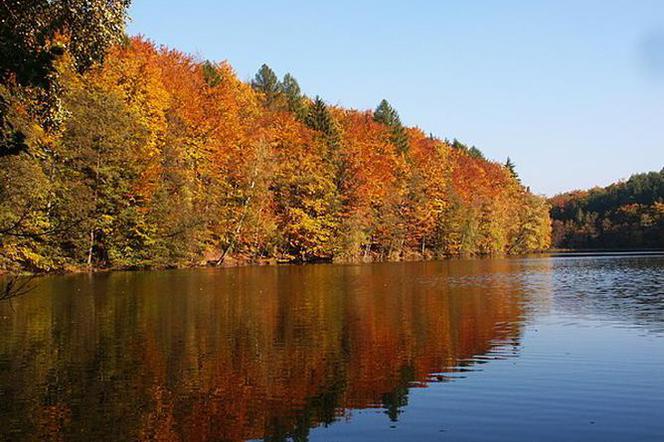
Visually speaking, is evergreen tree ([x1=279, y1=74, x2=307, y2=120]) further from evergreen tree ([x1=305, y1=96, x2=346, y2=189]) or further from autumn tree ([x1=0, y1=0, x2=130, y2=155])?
autumn tree ([x1=0, y1=0, x2=130, y2=155])

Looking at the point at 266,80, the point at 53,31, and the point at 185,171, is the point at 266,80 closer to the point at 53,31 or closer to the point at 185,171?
the point at 185,171

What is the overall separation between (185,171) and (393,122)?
7186 centimetres

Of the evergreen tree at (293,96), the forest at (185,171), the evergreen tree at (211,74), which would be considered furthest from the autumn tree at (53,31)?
the evergreen tree at (293,96)

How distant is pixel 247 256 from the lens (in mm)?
76500

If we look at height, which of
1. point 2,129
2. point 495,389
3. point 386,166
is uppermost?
point 386,166

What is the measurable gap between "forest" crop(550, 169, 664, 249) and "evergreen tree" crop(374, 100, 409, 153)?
8255 cm

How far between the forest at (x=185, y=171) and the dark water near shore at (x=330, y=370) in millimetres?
3766

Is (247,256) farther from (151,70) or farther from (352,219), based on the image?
(151,70)

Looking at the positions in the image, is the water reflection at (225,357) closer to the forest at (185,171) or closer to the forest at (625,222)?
the forest at (185,171)

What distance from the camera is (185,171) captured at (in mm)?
62219

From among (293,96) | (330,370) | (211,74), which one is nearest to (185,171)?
(211,74)

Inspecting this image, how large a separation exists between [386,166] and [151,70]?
4066 cm

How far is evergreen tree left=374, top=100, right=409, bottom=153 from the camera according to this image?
11069 cm

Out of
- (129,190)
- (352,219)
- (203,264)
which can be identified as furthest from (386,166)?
(129,190)
